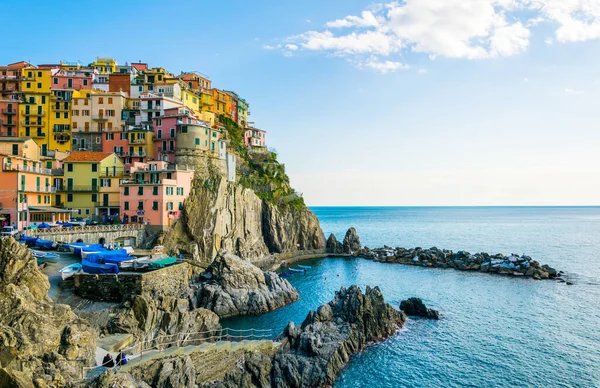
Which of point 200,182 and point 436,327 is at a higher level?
point 200,182

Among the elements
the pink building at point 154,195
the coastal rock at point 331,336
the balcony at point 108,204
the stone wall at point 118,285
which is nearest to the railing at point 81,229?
the pink building at point 154,195

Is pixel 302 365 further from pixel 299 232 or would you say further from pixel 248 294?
pixel 299 232

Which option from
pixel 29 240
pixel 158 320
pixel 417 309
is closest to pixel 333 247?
pixel 417 309

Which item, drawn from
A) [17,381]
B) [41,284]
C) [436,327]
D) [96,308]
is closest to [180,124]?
[96,308]

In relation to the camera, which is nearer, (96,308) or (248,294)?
(96,308)

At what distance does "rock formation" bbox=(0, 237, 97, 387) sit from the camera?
18.5 meters

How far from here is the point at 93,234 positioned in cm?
5431

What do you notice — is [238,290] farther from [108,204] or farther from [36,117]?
[36,117]

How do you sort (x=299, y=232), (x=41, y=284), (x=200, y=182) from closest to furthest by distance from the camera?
1. (x=41, y=284)
2. (x=200, y=182)
3. (x=299, y=232)

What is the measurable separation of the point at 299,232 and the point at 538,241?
86.4m

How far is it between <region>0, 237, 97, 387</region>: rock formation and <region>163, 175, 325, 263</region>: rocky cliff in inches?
1233

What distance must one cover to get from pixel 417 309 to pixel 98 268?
3444 cm

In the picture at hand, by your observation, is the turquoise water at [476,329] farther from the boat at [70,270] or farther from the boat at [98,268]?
the boat at [70,270]

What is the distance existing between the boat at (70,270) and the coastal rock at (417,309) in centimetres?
3502
